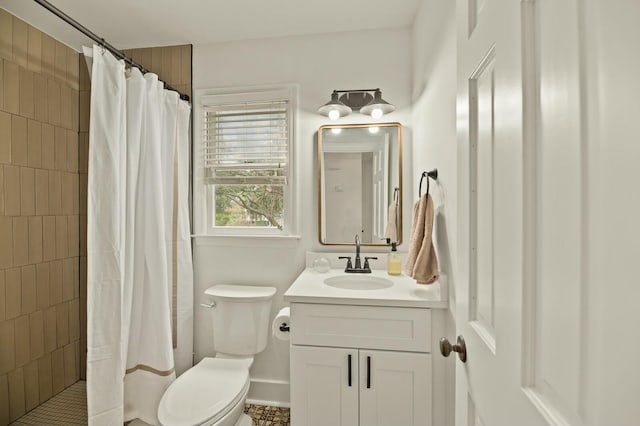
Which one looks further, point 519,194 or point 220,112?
point 220,112

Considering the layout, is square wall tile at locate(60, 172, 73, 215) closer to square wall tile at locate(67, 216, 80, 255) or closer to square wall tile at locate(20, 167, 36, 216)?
square wall tile at locate(67, 216, 80, 255)

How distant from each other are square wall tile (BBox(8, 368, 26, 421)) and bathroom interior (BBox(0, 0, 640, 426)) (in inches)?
→ 0.4

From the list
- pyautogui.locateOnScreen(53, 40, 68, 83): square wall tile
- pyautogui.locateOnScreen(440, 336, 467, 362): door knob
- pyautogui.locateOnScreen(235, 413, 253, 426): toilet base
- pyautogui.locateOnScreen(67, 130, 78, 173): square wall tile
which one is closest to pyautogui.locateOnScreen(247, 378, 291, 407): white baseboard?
pyautogui.locateOnScreen(235, 413, 253, 426): toilet base

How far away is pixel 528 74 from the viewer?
453 millimetres

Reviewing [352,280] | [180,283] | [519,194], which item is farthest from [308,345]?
[519,194]

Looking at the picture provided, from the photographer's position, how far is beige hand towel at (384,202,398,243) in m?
1.96

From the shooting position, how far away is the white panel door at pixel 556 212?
0.29 m

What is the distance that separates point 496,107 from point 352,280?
1.45 meters

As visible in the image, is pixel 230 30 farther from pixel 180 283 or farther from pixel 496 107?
pixel 496 107

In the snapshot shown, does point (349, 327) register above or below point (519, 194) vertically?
below

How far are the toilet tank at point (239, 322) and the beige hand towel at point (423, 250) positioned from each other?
92 centimetres

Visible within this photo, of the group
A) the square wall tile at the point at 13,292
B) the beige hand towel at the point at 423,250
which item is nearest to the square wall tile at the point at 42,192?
the square wall tile at the point at 13,292

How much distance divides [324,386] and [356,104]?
5.25 feet

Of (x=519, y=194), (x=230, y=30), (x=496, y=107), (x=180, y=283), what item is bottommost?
(x=180, y=283)
